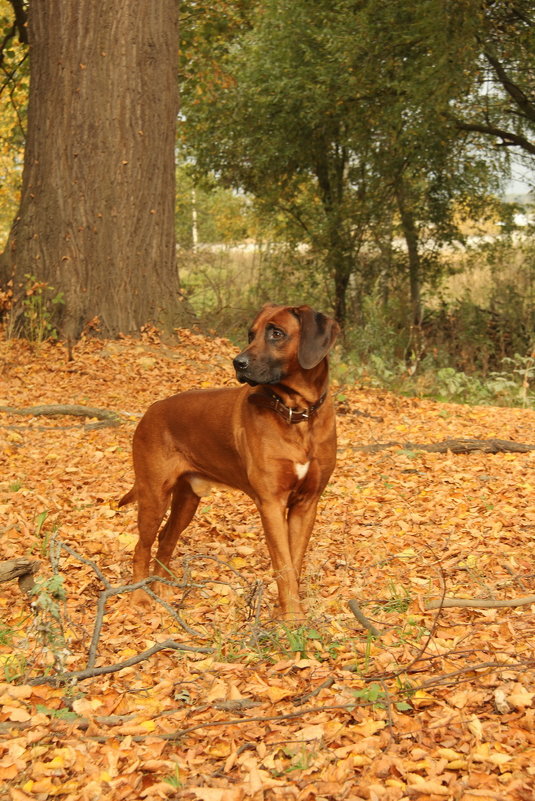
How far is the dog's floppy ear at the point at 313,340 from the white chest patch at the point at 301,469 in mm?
466

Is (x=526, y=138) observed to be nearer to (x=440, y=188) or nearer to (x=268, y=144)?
(x=440, y=188)

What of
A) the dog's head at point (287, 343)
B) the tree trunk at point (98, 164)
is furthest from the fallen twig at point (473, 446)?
the tree trunk at point (98, 164)

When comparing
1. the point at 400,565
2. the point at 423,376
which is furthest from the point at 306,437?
the point at 423,376

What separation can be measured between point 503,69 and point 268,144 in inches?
184

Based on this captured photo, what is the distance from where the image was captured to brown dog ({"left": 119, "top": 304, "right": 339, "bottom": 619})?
4238 millimetres

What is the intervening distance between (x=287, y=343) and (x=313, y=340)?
136mm

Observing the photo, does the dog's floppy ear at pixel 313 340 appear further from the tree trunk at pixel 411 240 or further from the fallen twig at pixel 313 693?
the tree trunk at pixel 411 240

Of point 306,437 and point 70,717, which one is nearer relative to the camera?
point 70,717

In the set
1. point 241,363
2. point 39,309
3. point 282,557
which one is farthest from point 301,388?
point 39,309

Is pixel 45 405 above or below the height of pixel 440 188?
below

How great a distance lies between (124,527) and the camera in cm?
593

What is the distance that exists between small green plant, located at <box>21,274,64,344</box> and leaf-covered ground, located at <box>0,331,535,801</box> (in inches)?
121

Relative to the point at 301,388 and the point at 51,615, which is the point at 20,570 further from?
the point at 301,388

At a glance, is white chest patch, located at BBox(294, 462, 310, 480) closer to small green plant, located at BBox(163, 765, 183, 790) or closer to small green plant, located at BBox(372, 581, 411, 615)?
small green plant, located at BBox(372, 581, 411, 615)
